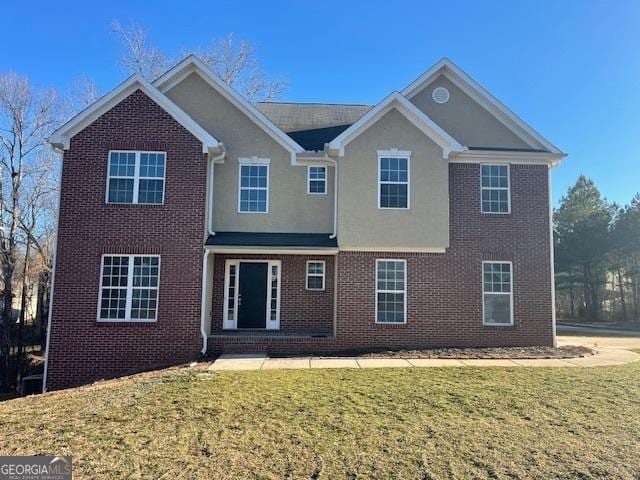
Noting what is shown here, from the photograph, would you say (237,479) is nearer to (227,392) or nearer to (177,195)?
(227,392)

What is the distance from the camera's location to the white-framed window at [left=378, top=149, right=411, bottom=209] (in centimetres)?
1288

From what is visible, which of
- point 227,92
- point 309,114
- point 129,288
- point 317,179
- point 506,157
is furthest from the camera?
point 309,114

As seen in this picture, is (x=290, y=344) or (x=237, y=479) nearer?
(x=237, y=479)

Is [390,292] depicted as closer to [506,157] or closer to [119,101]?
[506,157]

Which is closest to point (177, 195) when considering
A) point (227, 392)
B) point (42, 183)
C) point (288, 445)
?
point (227, 392)

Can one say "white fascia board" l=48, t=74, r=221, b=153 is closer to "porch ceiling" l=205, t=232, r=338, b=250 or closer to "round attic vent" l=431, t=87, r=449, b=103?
"porch ceiling" l=205, t=232, r=338, b=250

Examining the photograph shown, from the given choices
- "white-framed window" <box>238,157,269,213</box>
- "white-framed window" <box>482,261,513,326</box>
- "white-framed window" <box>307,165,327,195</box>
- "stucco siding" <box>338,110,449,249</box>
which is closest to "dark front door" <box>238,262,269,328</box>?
"white-framed window" <box>238,157,269,213</box>

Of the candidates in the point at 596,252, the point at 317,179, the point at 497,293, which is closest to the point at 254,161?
the point at 317,179

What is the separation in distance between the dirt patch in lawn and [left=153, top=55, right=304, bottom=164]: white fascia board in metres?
6.60

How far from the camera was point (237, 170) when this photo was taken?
13617 mm

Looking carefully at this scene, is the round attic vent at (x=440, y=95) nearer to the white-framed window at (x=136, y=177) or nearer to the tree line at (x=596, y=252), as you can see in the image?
the white-framed window at (x=136, y=177)

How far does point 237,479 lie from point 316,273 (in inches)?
376

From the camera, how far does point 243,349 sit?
12.0 m

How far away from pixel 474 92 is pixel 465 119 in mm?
952
